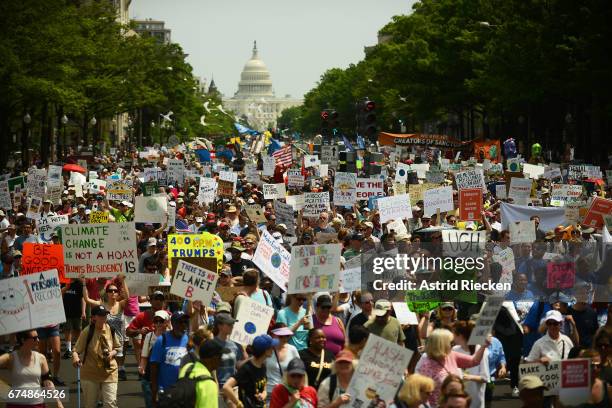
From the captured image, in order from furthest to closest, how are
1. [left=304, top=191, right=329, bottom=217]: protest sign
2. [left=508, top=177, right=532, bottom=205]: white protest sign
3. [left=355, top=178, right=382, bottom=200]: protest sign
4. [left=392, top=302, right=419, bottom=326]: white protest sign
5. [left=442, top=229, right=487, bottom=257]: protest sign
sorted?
[left=355, top=178, right=382, bottom=200]: protest sign
[left=508, top=177, right=532, bottom=205]: white protest sign
[left=304, top=191, right=329, bottom=217]: protest sign
[left=442, top=229, right=487, bottom=257]: protest sign
[left=392, top=302, right=419, bottom=326]: white protest sign

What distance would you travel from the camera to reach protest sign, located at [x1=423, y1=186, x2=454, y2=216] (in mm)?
24953

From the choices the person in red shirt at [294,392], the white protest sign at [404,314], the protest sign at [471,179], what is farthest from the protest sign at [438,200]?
the person in red shirt at [294,392]

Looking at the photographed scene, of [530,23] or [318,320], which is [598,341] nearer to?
[318,320]

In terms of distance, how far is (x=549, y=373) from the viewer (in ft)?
36.6

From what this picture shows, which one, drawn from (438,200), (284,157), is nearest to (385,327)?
(438,200)

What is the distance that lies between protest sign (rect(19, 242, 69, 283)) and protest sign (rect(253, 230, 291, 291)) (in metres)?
2.54

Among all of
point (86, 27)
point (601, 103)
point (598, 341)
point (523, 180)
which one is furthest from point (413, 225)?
point (86, 27)

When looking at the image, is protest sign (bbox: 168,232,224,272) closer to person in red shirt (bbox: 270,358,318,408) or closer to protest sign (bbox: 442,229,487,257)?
protest sign (bbox: 442,229,487,257)

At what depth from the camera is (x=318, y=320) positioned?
1322 centimetres

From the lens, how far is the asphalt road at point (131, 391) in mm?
15346

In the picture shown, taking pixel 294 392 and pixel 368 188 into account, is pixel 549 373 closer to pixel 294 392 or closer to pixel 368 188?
pixel 294 392

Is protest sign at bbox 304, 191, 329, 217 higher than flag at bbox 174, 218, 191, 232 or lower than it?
higher

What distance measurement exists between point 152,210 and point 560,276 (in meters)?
10.7

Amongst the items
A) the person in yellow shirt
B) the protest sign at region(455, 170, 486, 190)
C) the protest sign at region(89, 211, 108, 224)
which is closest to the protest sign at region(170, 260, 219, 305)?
the person in yellow shirt
